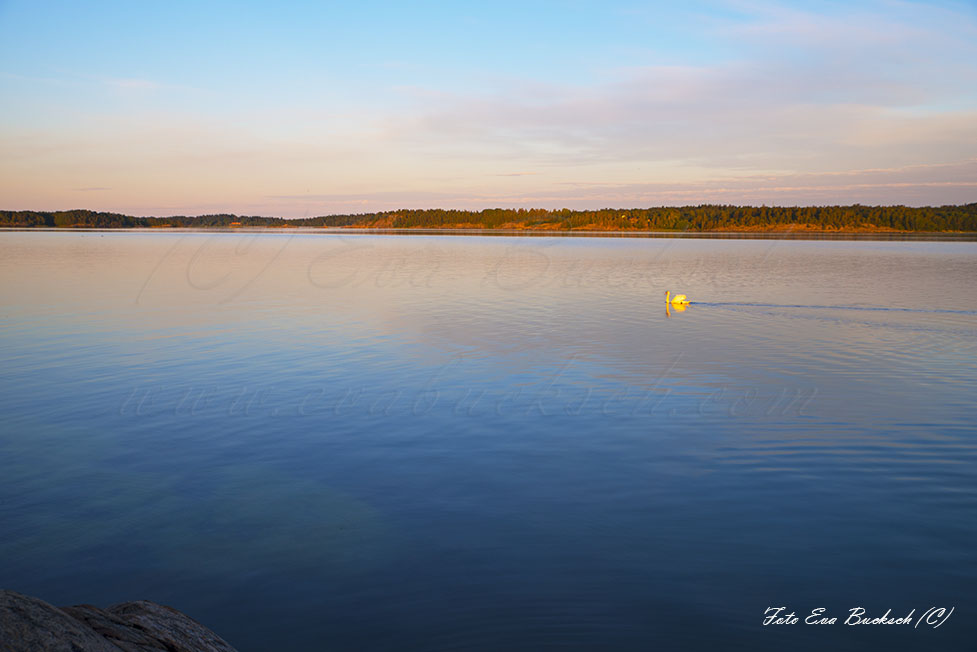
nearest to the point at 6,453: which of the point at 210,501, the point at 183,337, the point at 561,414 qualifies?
the point at 210,501

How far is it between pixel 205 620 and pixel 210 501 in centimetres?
339

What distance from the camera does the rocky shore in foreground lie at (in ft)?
14.6

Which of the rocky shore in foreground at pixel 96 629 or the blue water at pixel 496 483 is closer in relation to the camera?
the rocky shore in foreground at pixel 96 629

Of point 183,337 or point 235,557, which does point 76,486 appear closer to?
point 235,557

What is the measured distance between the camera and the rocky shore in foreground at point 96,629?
4.44 metres

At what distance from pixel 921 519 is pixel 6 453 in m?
15.0

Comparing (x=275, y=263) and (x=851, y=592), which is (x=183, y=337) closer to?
(x=851, y=592)

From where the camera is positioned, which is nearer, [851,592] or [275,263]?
[851,592]

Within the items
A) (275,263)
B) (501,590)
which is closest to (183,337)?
(501,590)

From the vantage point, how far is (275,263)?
70.9m

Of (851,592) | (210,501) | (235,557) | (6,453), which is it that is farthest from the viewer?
(6,453)

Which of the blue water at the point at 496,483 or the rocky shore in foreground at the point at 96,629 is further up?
the rocky shore in foreground at the point at 96,629

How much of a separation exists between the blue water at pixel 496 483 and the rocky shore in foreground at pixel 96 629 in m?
1.67

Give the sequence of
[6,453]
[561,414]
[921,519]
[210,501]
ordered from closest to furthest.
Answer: [921,519] → [210,501] → [6,453] → [561,414]
